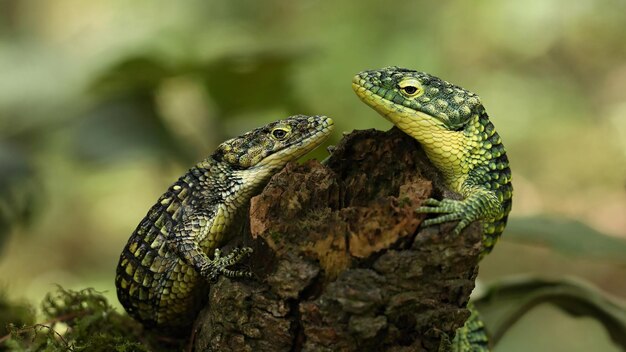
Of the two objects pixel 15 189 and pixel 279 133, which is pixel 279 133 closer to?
pixel 279 133

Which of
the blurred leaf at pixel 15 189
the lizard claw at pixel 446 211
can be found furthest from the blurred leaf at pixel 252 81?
the lizard claw at pixel 446 211

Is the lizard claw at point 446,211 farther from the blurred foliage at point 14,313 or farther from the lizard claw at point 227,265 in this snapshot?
the blurred foliage at point 14,313

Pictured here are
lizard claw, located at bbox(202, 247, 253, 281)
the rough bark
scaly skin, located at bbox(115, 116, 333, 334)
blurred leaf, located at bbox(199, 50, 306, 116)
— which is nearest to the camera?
the rough bark

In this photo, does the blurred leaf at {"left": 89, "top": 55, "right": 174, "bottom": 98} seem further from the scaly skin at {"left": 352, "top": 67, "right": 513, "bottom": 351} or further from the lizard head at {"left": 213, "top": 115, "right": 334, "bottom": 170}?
the scaly skin at {"left": 352, "top": 67, "right": 513, "bottom": 351}

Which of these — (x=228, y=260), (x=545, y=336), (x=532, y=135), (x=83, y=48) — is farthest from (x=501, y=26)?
(x=228, y=260)

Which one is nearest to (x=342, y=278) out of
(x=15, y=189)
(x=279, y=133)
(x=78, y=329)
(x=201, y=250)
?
(x=201, y=250)

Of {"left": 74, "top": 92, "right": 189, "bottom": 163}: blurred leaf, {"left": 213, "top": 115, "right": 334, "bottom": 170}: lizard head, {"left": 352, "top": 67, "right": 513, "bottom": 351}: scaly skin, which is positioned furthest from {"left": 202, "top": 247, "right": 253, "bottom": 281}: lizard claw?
{"left": 74, "top": 92, "right": 189, "bottom": 163}: blurred leaf
